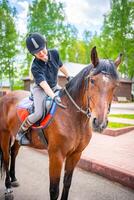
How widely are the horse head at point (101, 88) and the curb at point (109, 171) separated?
2203mm

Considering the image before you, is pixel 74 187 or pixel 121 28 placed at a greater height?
pixel 121 28

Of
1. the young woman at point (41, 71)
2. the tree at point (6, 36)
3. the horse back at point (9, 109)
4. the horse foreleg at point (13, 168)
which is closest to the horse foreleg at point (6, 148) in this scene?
the horse back at point (9, 109)

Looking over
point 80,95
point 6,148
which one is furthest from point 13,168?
point 80,95

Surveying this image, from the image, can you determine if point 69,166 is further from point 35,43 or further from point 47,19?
point 47,19

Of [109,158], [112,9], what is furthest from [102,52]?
[109,158]

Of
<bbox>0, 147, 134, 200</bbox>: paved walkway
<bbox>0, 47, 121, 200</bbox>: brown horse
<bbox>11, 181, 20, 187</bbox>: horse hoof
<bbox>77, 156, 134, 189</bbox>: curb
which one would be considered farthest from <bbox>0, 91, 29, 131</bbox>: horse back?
<bbox>77, 156, 134, 189</bbox>: curb

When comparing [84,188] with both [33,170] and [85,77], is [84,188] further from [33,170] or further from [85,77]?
[85,77]

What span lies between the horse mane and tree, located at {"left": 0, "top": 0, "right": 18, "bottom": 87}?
31.5 metres

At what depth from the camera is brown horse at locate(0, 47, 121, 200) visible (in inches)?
86.7

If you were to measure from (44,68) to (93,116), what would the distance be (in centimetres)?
109

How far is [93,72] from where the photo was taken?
90.0 inches

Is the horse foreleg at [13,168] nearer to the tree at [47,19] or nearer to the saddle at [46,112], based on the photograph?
the saddle at [46,112]

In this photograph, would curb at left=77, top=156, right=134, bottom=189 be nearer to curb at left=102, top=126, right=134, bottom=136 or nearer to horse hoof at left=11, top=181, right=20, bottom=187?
horse hoof at left=11, top=181, right=20, bottom=187

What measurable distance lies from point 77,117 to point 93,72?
0.72 metres
